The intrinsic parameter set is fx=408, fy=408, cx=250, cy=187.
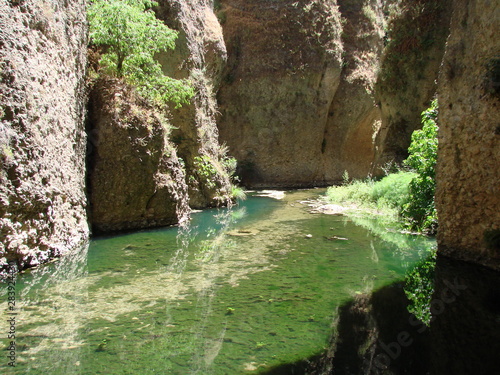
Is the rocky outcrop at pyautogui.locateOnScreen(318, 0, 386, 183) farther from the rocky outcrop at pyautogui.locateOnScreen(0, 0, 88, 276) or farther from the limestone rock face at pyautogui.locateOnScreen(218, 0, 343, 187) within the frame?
the rocky outcrop at pyautogui.locateOnScreen(0, 0, 88, 276)

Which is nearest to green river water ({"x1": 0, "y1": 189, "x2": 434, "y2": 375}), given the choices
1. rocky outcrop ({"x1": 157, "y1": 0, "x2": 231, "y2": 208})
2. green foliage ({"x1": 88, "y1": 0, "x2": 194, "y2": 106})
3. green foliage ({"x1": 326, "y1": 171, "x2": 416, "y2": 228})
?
green foliage ({"x1": 326, "y1": 171, "x2": 416, "y2": 228})

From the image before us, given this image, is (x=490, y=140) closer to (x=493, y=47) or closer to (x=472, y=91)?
(x=472, y=91)

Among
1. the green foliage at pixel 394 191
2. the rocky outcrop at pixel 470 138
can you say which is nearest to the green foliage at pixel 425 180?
the green foliage at pixel 394 191

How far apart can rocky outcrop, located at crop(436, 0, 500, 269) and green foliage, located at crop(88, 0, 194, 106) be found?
794 centimetres

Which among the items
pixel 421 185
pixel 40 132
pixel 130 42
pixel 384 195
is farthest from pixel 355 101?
pixel 40 132

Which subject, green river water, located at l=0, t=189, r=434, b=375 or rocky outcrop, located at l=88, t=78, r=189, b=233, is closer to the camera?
green river water, located at l=0, t=189, r=434, b=375

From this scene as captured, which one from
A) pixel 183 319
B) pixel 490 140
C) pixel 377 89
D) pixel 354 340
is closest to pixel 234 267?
pixel 183 319

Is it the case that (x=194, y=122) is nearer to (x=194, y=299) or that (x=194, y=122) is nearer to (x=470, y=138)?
(x=470, y=138)

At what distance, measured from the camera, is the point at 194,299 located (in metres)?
5.41

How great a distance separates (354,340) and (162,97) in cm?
1037

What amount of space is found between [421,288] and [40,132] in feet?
22.4

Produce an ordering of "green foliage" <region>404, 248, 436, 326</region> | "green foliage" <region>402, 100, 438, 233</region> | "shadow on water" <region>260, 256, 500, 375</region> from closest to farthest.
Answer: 1. "shadow on water" <region>260, 256, 500, 375</region>
2. "green foliage" <region>404, 248, 436, 326</region>
3. "green foliage" <region>402, 100, 438, 233</region>

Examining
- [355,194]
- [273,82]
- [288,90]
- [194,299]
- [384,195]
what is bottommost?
[194,299]

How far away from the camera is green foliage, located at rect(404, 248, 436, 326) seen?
5025 millimetres
